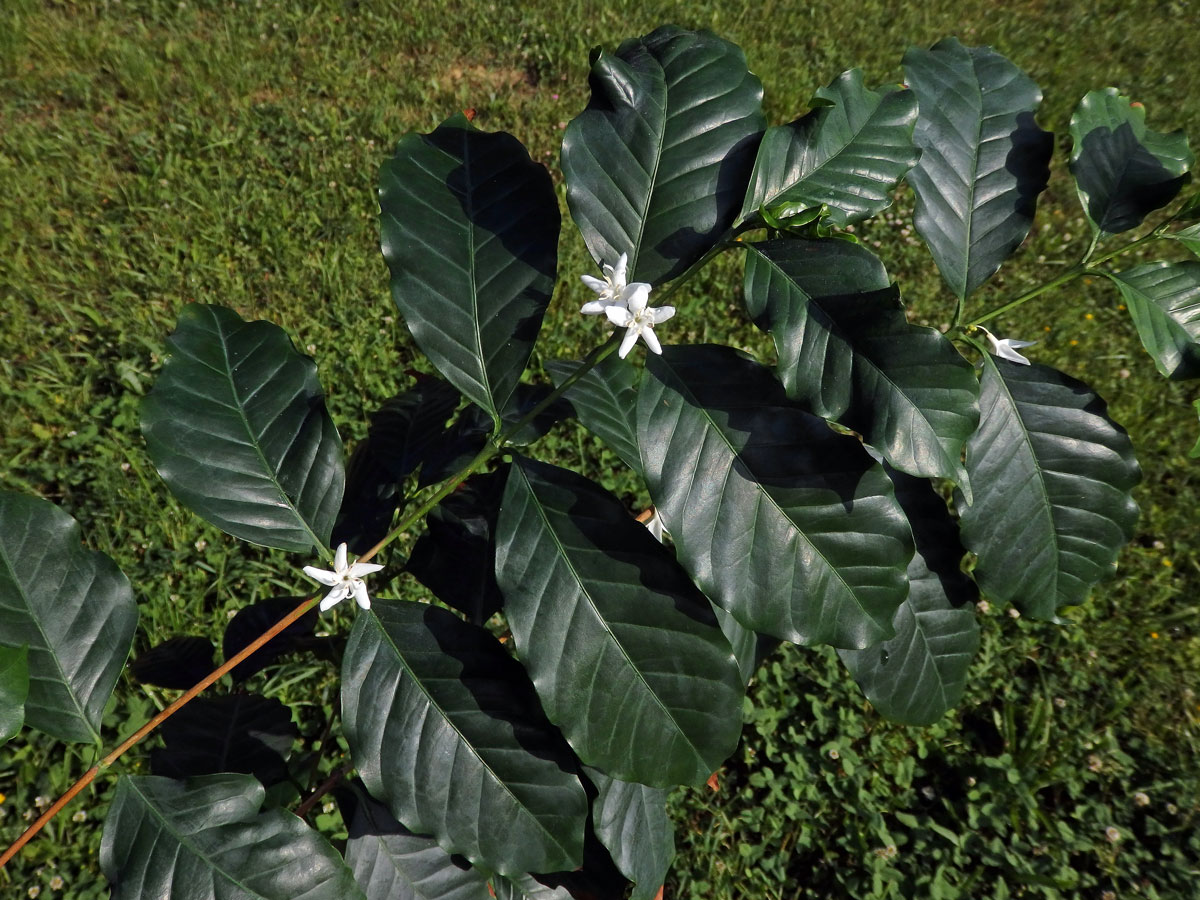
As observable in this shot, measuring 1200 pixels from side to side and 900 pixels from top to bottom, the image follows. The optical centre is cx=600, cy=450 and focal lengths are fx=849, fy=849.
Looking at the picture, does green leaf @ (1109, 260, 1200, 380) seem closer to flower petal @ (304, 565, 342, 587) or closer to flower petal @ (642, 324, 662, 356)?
flower petal @ (642, 324, 662, 356)

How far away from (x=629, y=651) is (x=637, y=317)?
1.09ft

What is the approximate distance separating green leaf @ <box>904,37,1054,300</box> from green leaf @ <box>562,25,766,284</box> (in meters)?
0.26

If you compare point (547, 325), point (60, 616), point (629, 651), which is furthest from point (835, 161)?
point (547, 325)

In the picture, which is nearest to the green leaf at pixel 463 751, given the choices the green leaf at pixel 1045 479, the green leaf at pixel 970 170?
the green leaf at pixel 1045 479

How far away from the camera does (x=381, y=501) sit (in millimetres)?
1237

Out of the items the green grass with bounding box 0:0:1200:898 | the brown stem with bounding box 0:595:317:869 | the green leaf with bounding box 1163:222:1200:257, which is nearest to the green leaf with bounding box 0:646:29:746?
the brown stem with bounding box 0:595:317:869

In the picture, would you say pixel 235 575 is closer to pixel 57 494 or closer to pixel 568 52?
pixel 57 494

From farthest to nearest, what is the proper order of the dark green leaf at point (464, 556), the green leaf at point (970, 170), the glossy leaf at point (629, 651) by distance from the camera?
the dark green leaf at point (464, 556) < the green leaf at point (970, 170) < the glossy leaf at point (629, 651)

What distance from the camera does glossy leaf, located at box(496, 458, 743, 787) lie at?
843 mm

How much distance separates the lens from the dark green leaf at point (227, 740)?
1.16m

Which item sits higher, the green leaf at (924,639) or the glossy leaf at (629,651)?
the green leaf at (924,639)

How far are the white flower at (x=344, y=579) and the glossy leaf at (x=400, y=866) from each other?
0.37 m

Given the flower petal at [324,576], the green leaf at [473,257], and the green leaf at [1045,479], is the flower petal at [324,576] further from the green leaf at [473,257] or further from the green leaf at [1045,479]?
the green leaf at [1045,479]

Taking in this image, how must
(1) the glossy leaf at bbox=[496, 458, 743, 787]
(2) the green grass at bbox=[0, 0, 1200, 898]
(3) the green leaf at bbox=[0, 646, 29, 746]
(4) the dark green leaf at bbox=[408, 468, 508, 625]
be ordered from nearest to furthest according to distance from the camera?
(3) the green leaf at bbox=[0, 646, 29, 746] < (1) the glossy leaf at bbox=[496, 458, 743, 787] < (4) the dark green leaf at bbox=[408, 468, 508, 625] < (2) the green grass at bbox=[0, 0, 1200, 898]
